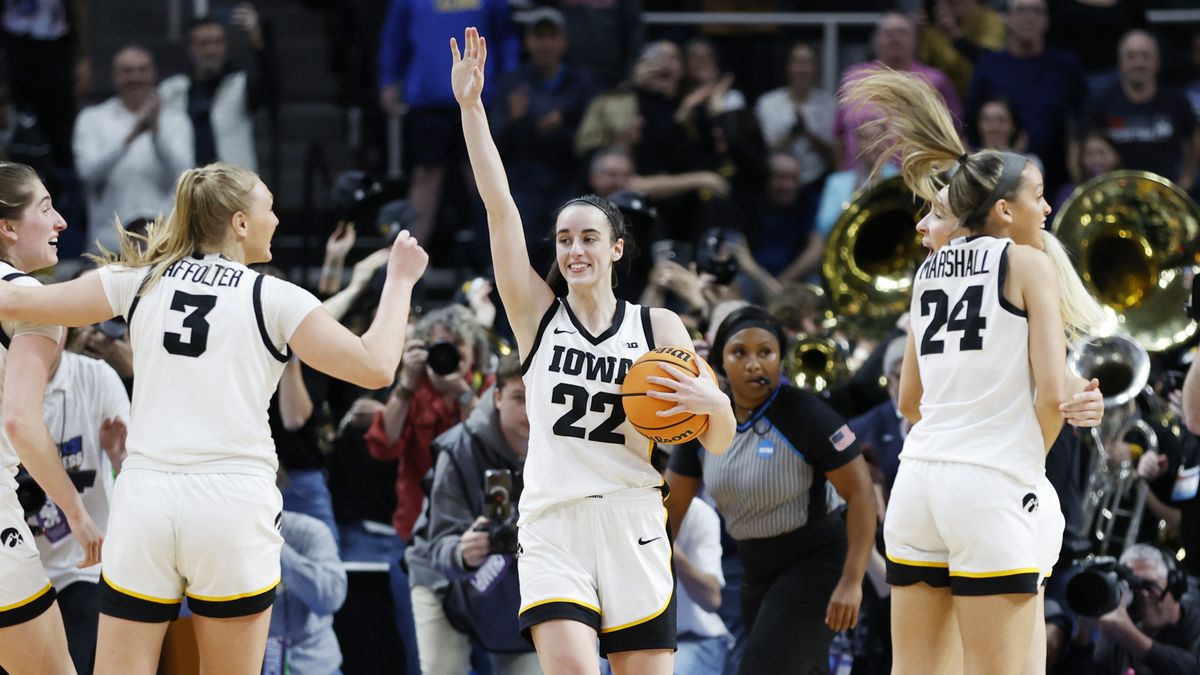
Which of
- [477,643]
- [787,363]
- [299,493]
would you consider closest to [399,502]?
[299,493]

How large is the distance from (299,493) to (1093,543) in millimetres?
3393

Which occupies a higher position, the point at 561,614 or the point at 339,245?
the point at 339,245

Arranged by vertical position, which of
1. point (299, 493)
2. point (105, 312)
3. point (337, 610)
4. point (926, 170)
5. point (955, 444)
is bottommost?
point (337, 610)

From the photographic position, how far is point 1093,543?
6.93 meters

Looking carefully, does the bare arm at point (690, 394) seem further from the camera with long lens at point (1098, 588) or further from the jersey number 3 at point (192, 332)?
the camera with long lens at point (1098, 588)

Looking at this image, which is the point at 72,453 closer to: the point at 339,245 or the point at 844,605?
the point at 339,245

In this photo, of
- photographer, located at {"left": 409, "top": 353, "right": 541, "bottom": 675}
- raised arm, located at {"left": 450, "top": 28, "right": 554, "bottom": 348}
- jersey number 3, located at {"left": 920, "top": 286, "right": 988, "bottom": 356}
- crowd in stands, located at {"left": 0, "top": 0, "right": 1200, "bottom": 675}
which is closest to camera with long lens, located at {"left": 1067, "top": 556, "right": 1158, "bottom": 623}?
crowd in stands, located at {"left": 0, "top": 0, "right": 1200, "bottom": 675}

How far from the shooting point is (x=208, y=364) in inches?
171

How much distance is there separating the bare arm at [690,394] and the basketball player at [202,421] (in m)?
0.74

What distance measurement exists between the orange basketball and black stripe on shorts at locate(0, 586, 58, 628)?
1771 mm

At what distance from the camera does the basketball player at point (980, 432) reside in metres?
4.46

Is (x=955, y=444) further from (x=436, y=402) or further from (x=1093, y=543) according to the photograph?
(x=436, y=402)

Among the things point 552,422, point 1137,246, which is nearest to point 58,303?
point 552,422

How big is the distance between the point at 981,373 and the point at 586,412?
1099 millimetres
